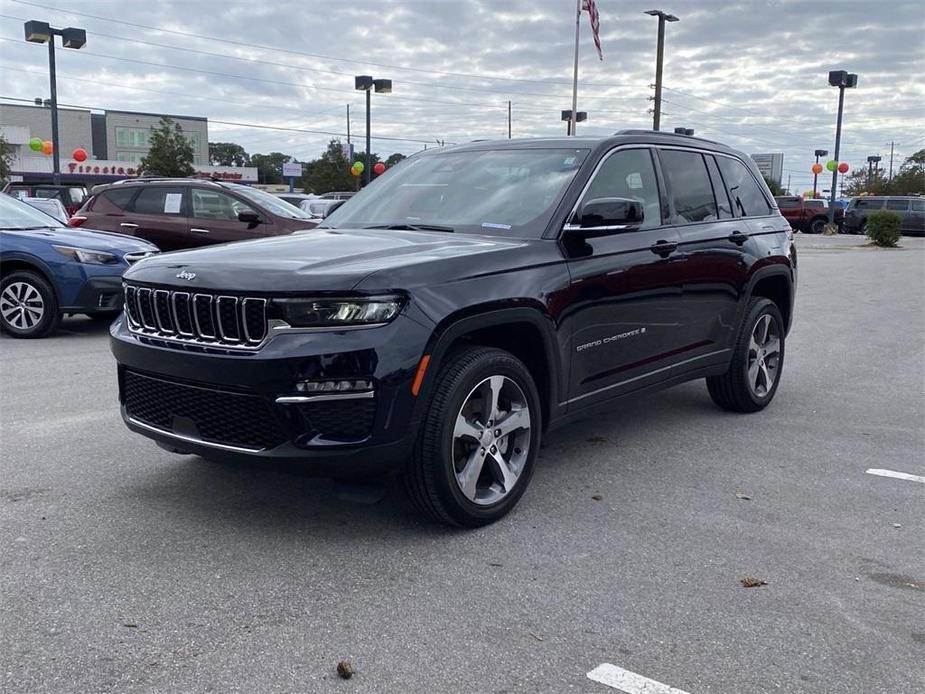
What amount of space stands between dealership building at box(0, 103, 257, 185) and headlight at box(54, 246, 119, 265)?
69.8 metres

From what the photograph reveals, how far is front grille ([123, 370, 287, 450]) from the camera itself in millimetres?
3736

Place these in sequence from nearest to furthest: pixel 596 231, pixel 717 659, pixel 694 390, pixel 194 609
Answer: pixel 717 659
pixel 194 609
pixel 596 231
pixel 694 390

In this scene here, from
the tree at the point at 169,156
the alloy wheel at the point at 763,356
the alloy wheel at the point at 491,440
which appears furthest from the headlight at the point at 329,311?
the tree at the point at 169,156

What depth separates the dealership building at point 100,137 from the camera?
76.2m

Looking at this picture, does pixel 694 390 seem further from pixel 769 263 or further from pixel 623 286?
pixel 623 286

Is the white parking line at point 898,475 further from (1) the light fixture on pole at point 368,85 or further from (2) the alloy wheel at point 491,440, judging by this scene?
(1) the light fixture on pole at point 368,85

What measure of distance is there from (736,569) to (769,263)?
10.6ft

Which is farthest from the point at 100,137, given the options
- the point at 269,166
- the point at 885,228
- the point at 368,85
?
the point at 885,228

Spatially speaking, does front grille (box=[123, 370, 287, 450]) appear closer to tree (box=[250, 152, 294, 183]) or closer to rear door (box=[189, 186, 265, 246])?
rear door (box=[189, 186, 265, 246])

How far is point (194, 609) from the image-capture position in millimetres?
3350

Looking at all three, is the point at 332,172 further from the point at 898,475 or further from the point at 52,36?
the point at 898,475

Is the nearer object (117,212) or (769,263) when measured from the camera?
(769,263)

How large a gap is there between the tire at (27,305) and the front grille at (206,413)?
227 inches

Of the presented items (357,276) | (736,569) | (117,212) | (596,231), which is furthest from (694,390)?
(117,212)
